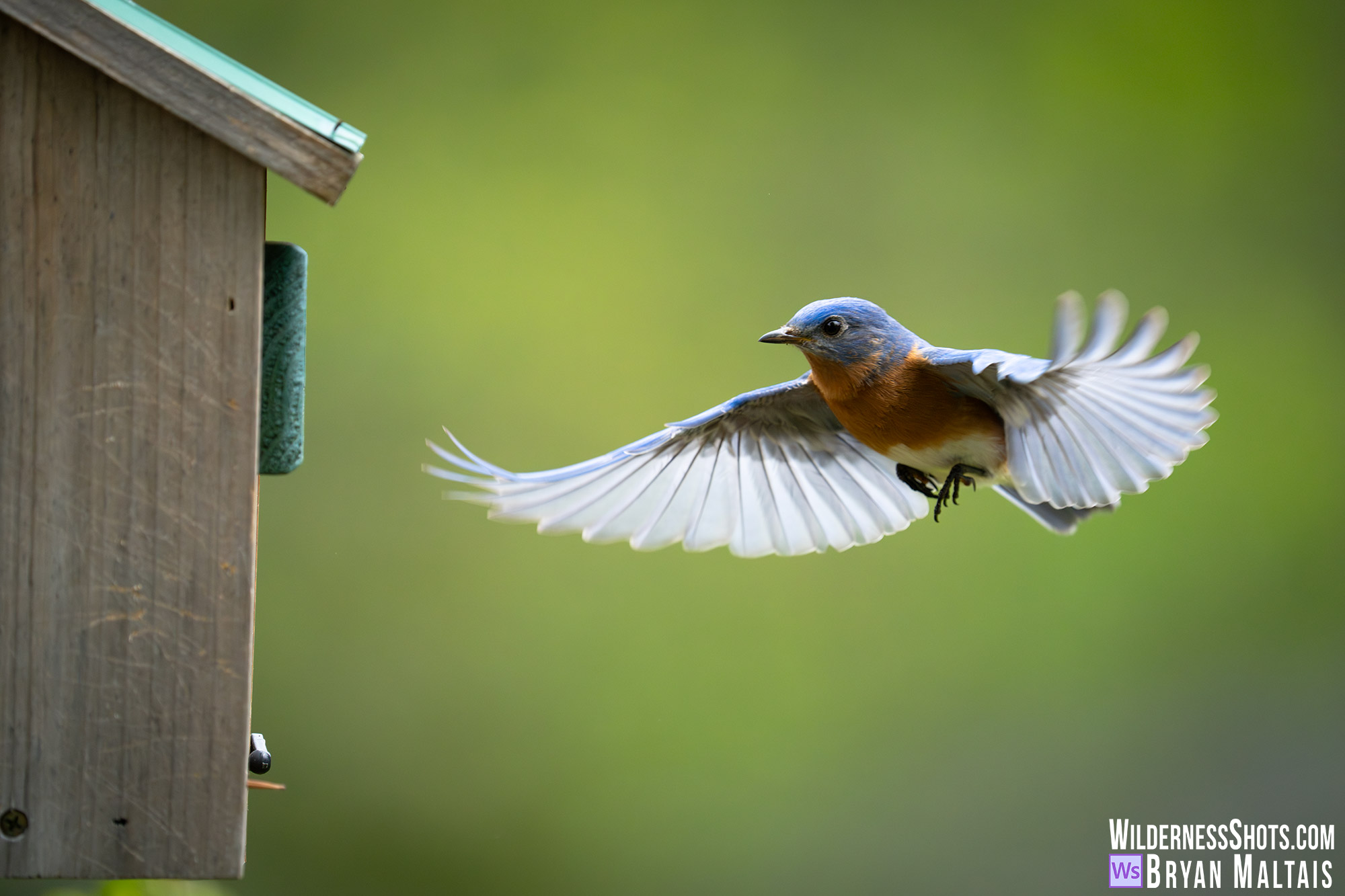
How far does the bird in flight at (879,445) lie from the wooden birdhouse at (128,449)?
269mm

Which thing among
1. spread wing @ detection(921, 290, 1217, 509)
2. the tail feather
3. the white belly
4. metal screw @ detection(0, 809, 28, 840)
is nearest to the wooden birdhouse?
metal screw @ detection(0, 809, 28, 840)

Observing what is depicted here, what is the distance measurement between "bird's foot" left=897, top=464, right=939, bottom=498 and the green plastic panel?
0.86m

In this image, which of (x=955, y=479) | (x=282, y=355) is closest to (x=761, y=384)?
(x=955, y=479)

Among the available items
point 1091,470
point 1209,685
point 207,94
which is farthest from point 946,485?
point 1209,685

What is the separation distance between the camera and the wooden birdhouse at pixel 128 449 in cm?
103

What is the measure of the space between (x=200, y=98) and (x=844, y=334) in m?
0.79

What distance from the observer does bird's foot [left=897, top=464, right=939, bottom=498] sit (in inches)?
67.1

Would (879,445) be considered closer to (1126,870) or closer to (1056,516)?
(1056,516)

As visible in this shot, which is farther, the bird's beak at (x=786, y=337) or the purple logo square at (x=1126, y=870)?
the purple logo square at (x=1126, y=870)

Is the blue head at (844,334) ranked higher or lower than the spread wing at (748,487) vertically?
higher

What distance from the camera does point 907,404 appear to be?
4.84 ft

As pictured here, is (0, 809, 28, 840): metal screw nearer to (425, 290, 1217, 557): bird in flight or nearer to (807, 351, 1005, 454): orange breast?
(425, 290, 1217, 557): bird in flight

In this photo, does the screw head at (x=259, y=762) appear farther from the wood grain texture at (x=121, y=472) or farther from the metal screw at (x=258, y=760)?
the wood grain texture at (x=121, y=472)

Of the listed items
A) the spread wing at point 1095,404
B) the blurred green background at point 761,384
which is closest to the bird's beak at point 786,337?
the spread wing at point 1095,404
